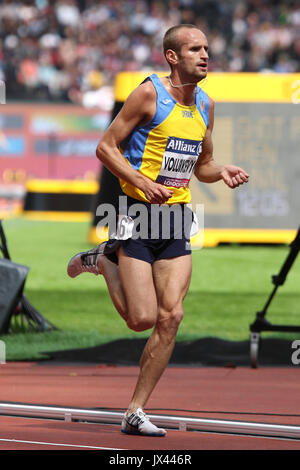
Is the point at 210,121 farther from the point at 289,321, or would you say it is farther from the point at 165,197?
the point at 289,321

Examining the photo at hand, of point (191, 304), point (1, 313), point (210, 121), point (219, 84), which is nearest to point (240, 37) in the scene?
point (219, 84)

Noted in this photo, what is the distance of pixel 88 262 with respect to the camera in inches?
243

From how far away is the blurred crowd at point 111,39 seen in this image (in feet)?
113

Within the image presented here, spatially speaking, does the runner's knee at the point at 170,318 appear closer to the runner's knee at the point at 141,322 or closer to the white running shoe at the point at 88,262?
the runner's knee at the point at 141,322

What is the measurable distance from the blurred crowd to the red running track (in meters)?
24.9

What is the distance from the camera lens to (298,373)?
8.34 m

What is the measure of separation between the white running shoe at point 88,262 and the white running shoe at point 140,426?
896mm

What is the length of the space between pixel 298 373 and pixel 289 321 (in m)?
2.80

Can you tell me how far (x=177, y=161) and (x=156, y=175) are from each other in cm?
14

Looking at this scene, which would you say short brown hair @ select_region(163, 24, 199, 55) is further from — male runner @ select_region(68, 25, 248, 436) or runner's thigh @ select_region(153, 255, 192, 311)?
runner's thigh @ select_region(153, 255, 192, 311)

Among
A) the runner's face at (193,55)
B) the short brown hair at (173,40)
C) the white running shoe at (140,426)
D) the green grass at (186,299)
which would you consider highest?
the green grass at (186,299)
